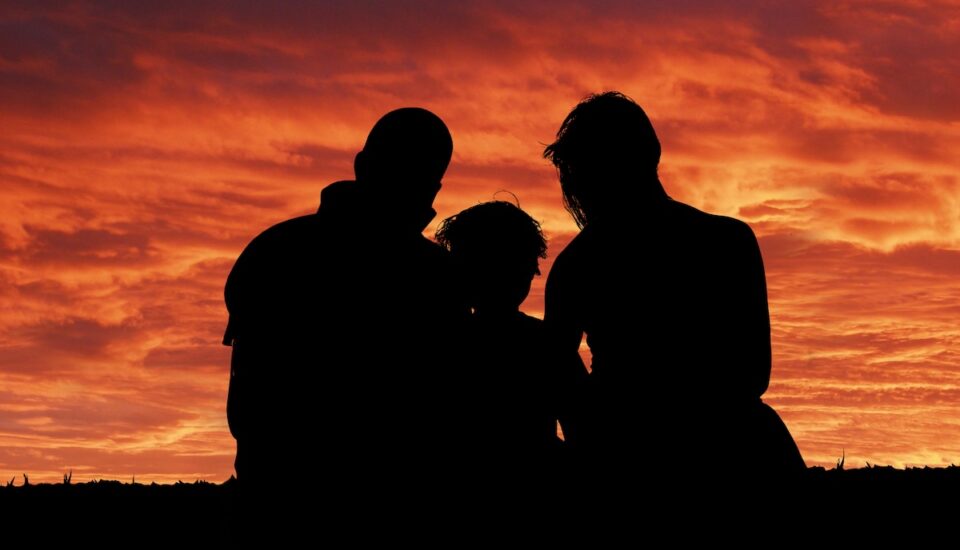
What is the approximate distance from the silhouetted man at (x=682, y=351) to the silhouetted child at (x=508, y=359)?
12.0 inches

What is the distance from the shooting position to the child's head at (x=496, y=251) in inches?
247

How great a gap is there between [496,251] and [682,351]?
7.31ft

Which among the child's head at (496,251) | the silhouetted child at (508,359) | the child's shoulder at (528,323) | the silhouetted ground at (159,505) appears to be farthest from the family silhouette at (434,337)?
the silhouetted ground at (159,505)

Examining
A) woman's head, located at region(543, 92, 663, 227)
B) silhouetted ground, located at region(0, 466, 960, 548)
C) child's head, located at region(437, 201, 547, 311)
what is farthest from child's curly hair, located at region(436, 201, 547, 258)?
silhouetted ground, located at region(0, 466, 960, 548)

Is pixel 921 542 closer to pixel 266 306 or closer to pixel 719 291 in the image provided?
pixel 719 291

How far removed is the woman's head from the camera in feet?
14.8

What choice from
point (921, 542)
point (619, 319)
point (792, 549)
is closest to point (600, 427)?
point (619, 319)

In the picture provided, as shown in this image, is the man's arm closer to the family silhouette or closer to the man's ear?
the family silhouette

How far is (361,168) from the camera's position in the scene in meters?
4.42

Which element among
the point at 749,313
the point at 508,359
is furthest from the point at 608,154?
the point at 508,359

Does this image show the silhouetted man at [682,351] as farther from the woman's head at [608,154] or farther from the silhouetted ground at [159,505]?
the silhouetted ground at [159,505]

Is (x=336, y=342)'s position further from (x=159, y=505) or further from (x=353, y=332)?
(x=159, y=505)

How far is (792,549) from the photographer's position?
13.8ft

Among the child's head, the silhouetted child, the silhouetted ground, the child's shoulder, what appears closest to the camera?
the silhouetted child
